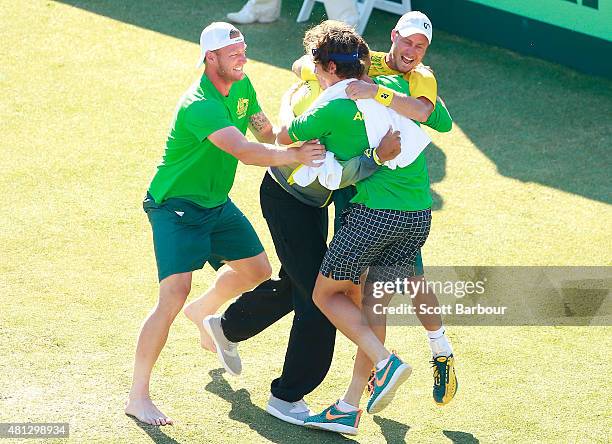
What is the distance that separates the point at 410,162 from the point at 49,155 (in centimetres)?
430

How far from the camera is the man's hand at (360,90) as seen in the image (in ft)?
18.1

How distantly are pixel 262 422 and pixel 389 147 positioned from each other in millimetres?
1609

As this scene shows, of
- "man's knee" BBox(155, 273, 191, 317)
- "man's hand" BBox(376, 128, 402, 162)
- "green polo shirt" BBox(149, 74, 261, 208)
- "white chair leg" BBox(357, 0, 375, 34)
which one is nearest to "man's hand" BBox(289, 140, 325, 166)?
"man's hand" BBox(376, 128, 402, 162)

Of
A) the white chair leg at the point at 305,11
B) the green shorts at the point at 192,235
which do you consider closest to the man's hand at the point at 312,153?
the green shorts at the point at 192,235

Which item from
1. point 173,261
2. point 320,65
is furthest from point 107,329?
point 320,65

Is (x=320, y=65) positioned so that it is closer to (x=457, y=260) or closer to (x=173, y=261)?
(x=173, y=261)

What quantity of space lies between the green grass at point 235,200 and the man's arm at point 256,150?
4.51ft

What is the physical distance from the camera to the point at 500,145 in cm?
957

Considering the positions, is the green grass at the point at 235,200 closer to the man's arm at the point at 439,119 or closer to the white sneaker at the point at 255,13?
the white sneaker at the point at 255,13

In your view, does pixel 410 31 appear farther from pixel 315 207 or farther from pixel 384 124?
pixel 315 207

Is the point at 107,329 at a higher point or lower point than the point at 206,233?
lower

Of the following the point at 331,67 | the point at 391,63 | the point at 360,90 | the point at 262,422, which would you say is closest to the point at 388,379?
the point at 262,422

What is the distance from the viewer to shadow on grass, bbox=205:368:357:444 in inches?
231

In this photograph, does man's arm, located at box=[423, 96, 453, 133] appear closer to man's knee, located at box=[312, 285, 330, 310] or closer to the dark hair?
the dark hair
